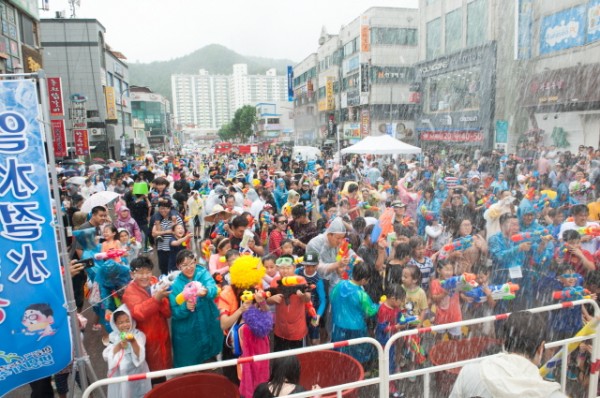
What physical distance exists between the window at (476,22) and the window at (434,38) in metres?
3.12

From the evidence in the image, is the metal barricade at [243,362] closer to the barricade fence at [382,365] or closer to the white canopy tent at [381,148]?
the barricade fence at [382,365]

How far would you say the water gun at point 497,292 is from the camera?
4.11 meters

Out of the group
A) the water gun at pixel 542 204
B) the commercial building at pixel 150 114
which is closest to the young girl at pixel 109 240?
the water gun at pixel 542 204

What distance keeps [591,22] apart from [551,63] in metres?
2.88

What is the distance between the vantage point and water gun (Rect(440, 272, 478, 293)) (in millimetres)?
4132

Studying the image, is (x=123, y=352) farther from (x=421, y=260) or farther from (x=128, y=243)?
(x=421, y=260)

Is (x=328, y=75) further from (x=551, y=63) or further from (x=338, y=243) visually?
(x=338, y=243)

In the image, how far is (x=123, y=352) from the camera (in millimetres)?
3625

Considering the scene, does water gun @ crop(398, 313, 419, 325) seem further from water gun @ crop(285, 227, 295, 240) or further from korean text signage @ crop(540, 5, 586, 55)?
korean text signage @ crop(540, 5, 586, 55)

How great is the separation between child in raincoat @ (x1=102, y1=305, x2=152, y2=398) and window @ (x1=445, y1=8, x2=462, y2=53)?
2952 cm

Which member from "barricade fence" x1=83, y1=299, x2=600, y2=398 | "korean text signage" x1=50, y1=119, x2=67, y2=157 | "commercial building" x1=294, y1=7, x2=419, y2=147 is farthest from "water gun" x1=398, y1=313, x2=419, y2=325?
"commercial building" x1=294, y1=7, x2=419, y2=147

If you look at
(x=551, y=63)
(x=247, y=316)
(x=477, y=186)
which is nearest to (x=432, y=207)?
(x=477, y=186)

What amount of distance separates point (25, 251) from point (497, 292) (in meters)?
4.17

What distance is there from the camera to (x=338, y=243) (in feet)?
17.1
